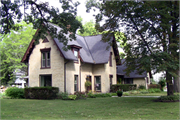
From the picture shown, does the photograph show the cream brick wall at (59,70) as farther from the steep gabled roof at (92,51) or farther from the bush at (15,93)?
the bush at (15,93)

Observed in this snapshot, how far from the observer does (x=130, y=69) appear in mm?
14852

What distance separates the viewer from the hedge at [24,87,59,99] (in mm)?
20000

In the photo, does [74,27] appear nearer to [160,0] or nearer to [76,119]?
[76,119]

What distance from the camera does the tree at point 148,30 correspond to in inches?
515

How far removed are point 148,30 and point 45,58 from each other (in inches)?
533

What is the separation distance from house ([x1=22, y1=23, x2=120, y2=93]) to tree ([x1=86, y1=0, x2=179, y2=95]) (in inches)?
159

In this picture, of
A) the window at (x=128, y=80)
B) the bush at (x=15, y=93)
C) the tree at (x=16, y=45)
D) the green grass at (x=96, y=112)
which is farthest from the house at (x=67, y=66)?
the tree at (x=16, y=45)

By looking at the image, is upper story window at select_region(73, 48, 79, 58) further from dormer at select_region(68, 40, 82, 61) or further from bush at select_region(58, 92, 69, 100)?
bush at select_region(58, 92, 69, 100)

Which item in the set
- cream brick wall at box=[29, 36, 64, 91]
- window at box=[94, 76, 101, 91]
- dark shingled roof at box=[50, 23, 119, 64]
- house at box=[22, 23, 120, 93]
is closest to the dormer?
house at box=[22, 23, 120, 93]

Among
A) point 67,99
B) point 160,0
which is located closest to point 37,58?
point 67,99

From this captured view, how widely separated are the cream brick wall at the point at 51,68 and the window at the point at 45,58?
379 millimetres

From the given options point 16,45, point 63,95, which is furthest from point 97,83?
point 16,45

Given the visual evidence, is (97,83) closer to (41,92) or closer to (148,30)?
(41,92)

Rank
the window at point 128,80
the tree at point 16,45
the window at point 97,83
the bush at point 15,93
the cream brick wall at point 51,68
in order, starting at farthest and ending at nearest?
the window at point 128,80 → the tree at point 16,45 → the window at point 97,83 → the cream brick wall at point 51,68 → the bush at point 15,93
